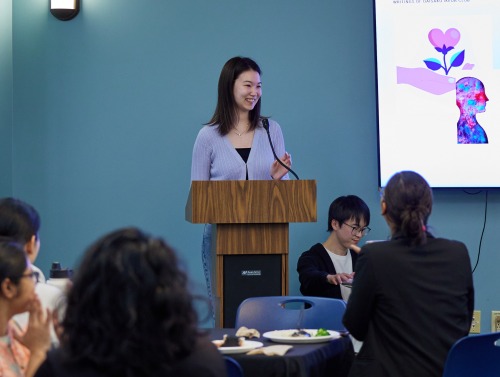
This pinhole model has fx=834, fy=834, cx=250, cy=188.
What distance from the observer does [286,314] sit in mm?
3434

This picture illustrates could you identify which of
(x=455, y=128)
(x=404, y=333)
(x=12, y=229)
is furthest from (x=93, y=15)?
(x=404, y=333)

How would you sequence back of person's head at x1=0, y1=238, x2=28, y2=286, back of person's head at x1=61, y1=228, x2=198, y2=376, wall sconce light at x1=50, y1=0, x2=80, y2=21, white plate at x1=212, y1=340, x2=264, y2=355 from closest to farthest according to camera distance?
1. back of person's head at x1=61, y1=228, x2=198, y2=376
2. back of person's head at x1=0, y1=238, x2=28, y2=286
3. white plate at x1=212, y1=340, x2=264, y2=355
4. wall sconce light at x1=50, y1=0, x2=80, y2=21

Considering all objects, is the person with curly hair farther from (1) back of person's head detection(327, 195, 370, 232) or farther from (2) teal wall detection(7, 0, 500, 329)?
(2) teal wall detection(7, 0, 500, 329)

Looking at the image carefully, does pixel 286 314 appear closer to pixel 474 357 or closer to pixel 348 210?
pixel 474 357

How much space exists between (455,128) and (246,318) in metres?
2.16

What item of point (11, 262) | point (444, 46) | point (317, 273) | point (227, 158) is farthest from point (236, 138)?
point (11, 262)

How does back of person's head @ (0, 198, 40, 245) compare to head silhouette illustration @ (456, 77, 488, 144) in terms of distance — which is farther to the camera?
head silhouette illustration @ (456, 77, 488, 144)

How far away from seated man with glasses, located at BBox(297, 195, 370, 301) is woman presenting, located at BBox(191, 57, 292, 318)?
0.64 m

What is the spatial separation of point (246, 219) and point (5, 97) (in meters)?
2.06

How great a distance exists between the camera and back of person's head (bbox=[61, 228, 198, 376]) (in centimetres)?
138

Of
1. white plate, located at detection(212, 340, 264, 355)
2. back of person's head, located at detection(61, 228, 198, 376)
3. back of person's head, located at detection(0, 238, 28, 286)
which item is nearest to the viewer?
back of person's head, located at detection(61, 228, 198, 376)

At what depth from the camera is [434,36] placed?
4918 mm

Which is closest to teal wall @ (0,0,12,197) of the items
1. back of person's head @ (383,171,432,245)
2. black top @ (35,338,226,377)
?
back of person's head @ (383,171,432,245)

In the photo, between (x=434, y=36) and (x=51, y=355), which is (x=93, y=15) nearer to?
(x=434, y=36)
